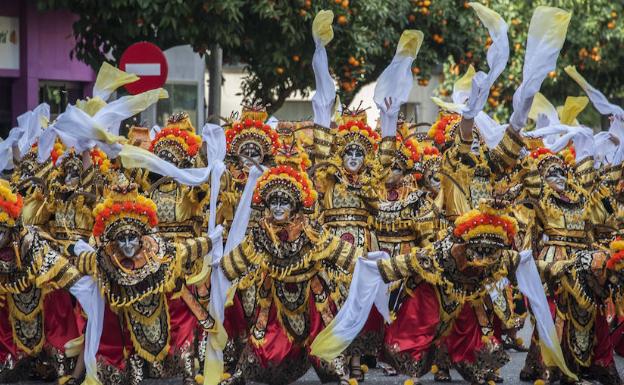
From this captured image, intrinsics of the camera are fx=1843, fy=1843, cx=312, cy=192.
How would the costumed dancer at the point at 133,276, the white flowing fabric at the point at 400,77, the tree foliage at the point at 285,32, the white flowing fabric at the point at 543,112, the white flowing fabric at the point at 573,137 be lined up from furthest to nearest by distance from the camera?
the tree foliage at the point at 285,32 → the white flowing fabric at the point at 543,112 → the white flowing fabric at the point at 573,137 → the white flowing fabric at the point at 400,77 → the costumed dancer at the point at 133,276

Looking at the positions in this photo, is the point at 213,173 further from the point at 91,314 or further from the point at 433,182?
the point at 433,182

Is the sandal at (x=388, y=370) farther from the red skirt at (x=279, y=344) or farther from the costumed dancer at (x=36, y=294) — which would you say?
the costumed dancer at (x=36, y=294)

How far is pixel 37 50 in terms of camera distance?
79.5 ft

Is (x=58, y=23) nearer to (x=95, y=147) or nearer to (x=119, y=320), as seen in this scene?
(x=95, y=147)

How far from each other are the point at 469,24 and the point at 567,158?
977 centimetres

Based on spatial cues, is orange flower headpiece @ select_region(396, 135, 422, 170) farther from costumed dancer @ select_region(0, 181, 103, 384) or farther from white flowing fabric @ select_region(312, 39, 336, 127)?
costumed dancer @ select_region(0, 181, 103, 384)

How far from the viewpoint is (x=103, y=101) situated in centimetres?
1463

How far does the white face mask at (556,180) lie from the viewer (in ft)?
47.8

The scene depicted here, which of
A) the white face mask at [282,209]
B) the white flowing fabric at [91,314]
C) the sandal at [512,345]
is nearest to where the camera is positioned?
the white flowing fabric at [91,314]

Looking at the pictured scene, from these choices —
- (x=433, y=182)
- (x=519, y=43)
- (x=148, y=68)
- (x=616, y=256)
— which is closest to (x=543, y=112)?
(x=433, y=182)

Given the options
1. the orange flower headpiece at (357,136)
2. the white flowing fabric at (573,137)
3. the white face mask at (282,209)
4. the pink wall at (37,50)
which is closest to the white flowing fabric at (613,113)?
the white flowing fabric at (573,137)

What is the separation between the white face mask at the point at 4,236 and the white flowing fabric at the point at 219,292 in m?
1.46

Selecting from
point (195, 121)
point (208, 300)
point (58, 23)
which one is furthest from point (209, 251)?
point (195, 121)

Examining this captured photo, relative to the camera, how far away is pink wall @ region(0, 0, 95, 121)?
78.7ft
